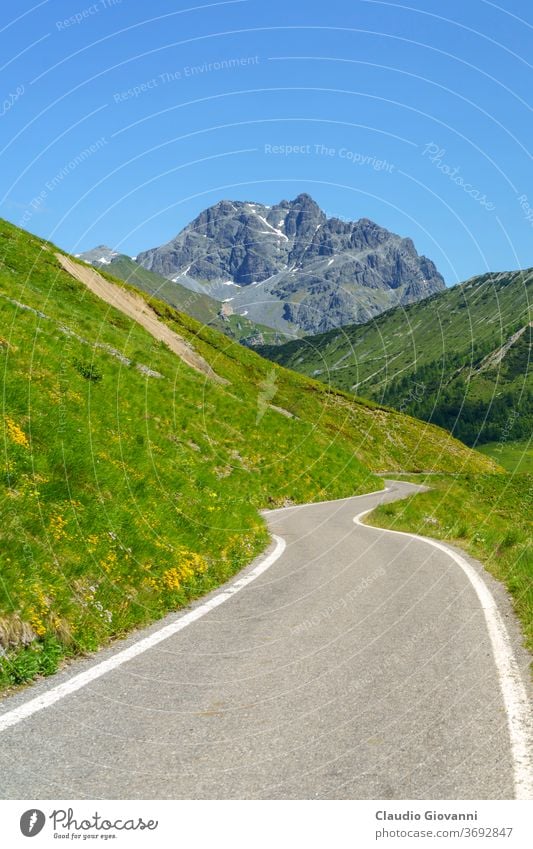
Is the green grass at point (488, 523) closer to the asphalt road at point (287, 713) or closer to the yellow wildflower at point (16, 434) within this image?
the asphalt road at point (287, 713)

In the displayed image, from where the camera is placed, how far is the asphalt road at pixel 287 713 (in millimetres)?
4293

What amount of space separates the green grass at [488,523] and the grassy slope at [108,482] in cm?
521

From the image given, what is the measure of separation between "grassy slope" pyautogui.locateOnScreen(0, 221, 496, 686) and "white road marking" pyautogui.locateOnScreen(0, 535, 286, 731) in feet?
1.35

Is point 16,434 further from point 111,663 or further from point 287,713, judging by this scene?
point 287,713

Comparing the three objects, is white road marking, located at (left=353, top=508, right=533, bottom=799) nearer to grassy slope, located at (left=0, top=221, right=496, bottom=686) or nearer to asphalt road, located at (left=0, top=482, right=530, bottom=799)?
asphalt road, located at (left=0, top=482, right=530, bottom=799)

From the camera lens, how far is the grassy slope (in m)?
7.95

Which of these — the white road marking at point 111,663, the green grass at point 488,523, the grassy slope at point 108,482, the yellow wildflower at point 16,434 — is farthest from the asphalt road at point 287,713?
the yellow wildflower at point 16,434

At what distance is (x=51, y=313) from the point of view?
92.8 ft

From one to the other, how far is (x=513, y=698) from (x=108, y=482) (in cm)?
784
